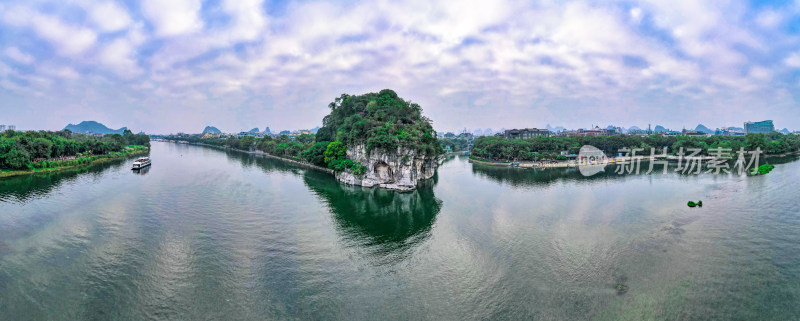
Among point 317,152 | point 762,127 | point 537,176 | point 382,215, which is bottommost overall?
point 382,215

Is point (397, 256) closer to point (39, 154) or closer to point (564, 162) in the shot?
point (564, 162)

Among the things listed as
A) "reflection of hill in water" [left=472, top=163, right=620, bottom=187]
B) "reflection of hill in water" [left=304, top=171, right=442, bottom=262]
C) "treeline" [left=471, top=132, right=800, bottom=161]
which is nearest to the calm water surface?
"reflection of hill in water" [left=304, top=171, right=442, bottom=262]

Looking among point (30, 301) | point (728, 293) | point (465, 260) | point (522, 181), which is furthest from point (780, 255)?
point (30, 301)

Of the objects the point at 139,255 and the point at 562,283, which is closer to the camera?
the point at 562,283

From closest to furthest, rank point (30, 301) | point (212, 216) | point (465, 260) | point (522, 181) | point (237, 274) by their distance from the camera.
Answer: point (30, 301)
point (237, 274)
point (465, 260)
point (212, 216)
point (522, 181)

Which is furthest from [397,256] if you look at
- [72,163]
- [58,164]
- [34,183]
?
[72,163]

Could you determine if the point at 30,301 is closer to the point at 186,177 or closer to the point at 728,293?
the point at 728,293
